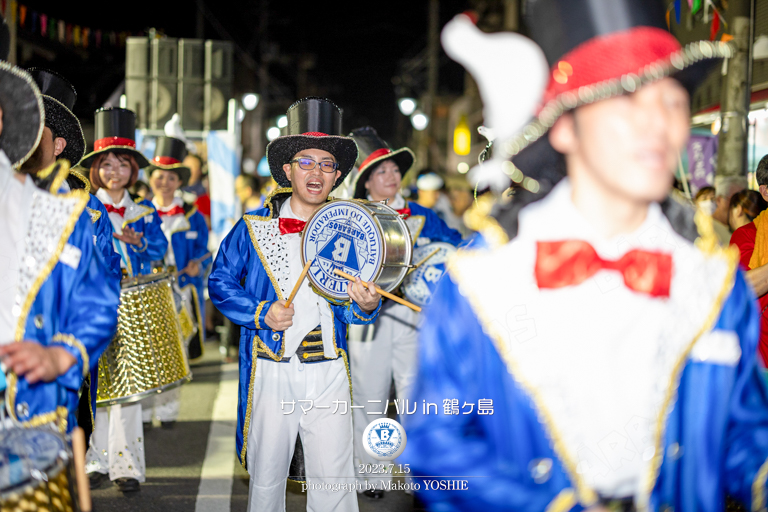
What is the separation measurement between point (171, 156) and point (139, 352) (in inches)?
184

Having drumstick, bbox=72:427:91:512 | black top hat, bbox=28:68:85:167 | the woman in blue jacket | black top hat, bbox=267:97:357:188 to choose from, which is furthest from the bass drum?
drumstick, bbox=72:427:91:512

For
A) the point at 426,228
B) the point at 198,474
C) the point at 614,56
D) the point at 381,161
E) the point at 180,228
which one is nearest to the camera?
the point at 614,56

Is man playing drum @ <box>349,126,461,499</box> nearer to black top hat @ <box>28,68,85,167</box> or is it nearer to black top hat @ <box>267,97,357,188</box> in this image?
black top hat @ <box>267,97,357,188</box>

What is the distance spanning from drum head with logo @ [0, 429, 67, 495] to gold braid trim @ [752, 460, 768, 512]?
1.89 metres

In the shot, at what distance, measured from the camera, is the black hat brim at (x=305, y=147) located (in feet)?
13.4

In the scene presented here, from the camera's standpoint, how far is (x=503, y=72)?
6.40ft

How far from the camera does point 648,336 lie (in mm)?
1950

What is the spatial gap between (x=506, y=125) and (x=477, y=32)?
276 mm

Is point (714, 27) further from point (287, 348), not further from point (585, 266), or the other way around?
point (585, 266)

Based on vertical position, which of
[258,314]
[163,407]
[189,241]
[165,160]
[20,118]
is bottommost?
[163,407]

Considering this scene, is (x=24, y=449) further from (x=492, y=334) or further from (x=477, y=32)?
(x=477, y=32)

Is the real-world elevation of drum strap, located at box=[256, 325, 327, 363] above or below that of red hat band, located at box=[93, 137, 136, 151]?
below

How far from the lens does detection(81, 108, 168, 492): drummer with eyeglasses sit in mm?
5312

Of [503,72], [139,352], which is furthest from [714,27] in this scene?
[503,72]
